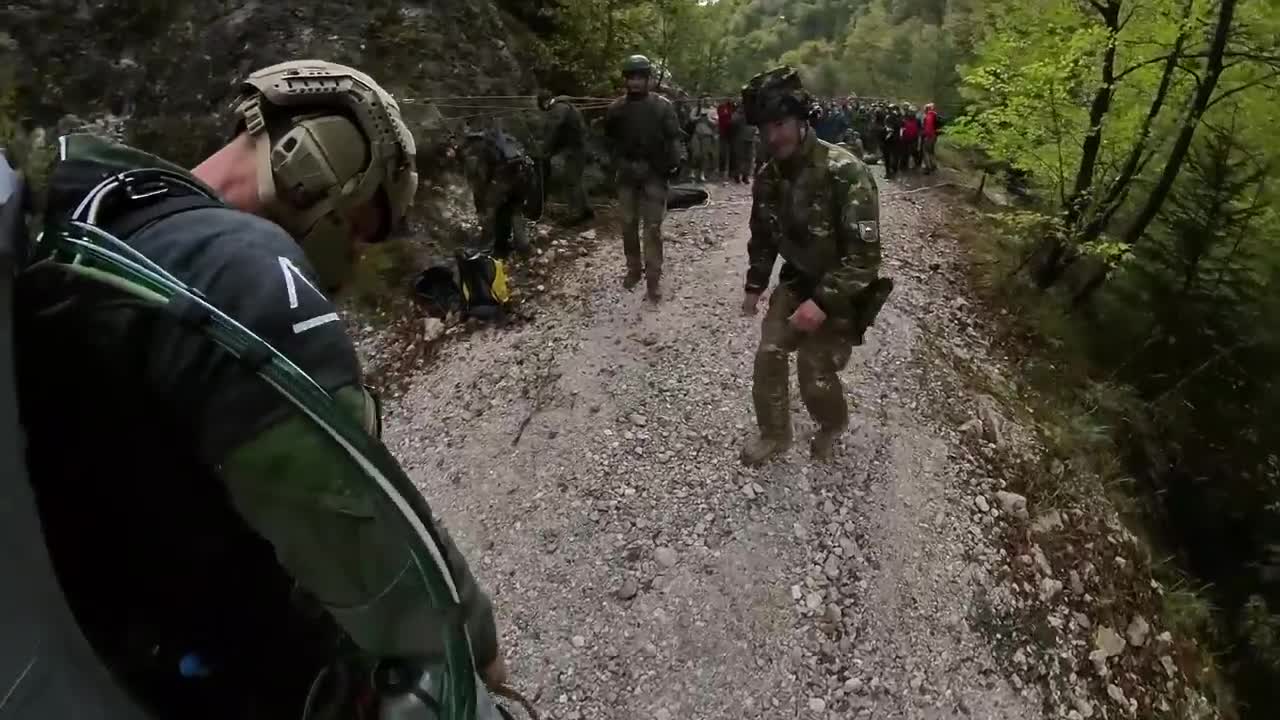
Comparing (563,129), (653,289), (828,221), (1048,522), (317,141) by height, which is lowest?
(1048,522)

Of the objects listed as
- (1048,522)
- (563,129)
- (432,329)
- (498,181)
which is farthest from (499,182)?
(1048,522)

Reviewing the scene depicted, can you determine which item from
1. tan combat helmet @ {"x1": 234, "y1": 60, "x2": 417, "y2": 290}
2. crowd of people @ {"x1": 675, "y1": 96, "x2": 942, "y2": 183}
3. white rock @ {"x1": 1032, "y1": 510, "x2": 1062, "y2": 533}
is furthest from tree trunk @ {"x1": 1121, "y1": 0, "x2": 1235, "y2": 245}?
tan combat helmet @ {"x1": 234, "y1": 60, "x2": 417, "y2": 290}

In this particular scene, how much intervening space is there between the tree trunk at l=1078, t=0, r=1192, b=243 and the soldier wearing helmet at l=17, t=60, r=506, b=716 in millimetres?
9952

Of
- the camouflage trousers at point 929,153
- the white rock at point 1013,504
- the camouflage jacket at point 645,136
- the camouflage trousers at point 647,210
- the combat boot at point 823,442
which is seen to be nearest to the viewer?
the combat boot at point 823,442

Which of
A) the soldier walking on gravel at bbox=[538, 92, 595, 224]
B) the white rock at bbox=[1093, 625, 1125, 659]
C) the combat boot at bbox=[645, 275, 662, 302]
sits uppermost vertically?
the soldier walking on gravel at bbox=[538, 92, 595, 224]

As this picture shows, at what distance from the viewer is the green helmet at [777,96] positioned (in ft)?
13.8

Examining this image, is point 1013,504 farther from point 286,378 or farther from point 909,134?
point 909,134

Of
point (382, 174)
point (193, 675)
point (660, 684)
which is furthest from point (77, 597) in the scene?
point (660, 684)

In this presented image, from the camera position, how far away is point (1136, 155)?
8.83m

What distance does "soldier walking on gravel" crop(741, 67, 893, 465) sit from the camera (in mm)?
4328

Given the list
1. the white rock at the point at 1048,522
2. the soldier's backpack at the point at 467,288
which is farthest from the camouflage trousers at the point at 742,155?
the white rock at the point at 1048,522

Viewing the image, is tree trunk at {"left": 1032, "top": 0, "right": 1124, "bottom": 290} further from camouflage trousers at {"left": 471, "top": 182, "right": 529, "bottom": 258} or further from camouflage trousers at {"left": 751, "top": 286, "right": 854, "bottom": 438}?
camouflage trousers at {"left": 471, "top": 182, "right": 529, "bottom": 258}

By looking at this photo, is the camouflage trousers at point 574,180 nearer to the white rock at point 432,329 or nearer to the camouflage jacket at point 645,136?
the camouflage jacket at point 645,136

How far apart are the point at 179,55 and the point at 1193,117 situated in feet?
38.6
